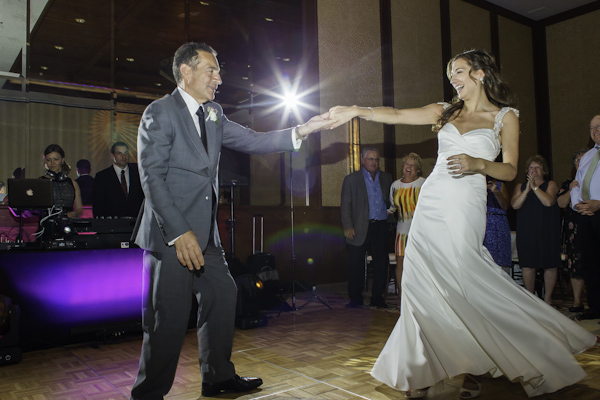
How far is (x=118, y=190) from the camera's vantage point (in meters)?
4.51

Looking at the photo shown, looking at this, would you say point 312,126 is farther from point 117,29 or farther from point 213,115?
point 117,29

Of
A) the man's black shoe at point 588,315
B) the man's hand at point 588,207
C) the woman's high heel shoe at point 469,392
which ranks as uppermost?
the man's hand at point 588,207

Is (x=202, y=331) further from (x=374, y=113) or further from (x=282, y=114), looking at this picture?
(x=282, y=114)

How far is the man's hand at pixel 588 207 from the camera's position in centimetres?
427

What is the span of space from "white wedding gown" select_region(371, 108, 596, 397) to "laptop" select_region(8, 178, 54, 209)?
267cm

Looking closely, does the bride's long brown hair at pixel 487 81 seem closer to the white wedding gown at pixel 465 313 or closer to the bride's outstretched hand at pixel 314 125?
the white wedding gown at pixel 465 313

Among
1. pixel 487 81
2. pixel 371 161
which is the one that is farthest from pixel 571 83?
pixel 487 81

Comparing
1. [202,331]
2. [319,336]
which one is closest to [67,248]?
[202,331]

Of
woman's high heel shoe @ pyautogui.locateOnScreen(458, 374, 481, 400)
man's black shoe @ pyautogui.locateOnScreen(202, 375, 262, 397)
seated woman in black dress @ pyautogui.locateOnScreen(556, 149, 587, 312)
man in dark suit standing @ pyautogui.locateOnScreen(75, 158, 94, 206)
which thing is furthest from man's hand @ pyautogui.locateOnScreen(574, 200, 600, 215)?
man in dark suit standing @ pyautogui.locateOnScreen(75, 158, 94, 206)

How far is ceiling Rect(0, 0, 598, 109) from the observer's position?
5863 mm

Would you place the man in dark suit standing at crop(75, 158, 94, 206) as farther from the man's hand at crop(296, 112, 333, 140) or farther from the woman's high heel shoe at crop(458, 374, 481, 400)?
the woman's high heel shoe at crop(458, 374, 481, 400)

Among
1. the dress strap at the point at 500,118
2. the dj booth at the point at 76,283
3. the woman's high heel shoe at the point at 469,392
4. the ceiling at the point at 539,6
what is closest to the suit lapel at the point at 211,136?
the dress strap at the point at 500,118

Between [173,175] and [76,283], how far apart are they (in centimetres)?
205

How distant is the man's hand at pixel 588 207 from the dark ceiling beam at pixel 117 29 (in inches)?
223
